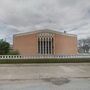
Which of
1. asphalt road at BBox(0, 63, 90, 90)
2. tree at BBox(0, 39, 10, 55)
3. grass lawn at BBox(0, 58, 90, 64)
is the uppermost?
tree at BBox(0, 39, 10, 55)

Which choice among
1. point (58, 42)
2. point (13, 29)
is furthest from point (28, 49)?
point (13, 29)

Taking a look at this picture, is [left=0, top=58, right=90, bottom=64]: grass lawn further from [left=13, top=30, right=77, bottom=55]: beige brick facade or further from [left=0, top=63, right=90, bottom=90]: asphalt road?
[left=13, top=30, right=77, bottom=55]: beige brick facade

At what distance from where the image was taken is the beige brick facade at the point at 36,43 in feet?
69.3

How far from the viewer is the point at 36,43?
21.0 m

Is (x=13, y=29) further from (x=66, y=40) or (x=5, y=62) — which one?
(x=5, y=62)

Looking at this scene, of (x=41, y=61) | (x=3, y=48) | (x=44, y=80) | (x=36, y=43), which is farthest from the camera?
(x=36, y=43)

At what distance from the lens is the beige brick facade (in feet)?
69.3

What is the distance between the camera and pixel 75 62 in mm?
13969

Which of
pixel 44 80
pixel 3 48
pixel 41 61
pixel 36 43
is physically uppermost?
pixel 36 43

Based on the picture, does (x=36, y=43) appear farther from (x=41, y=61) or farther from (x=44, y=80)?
(x=44, y=80)

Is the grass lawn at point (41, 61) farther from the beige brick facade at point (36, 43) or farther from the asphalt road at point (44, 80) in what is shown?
the beige brick facade at point (36, 43)

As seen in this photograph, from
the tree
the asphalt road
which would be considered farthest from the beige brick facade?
the asphalt road

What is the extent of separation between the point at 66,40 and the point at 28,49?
671cm

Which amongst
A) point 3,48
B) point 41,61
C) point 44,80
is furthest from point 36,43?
point 44,80
